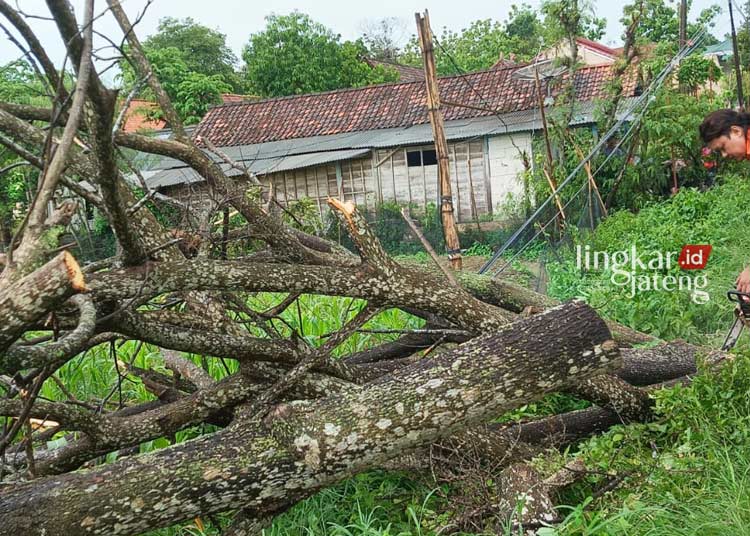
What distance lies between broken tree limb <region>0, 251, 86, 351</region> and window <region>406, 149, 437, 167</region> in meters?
16.2

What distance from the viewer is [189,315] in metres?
3.66

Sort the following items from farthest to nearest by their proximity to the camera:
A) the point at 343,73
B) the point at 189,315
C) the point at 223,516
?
1. the point at 343,73
2. the point at 223,516
3. the point at 189,315

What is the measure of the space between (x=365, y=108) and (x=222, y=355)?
18.3m

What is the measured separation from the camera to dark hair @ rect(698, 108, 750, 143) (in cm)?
432

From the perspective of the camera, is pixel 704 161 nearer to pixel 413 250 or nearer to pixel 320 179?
pixel 413 250

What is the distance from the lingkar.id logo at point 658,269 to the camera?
21.9ft

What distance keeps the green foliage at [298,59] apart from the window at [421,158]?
13185 mm

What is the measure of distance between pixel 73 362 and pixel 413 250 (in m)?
9.13

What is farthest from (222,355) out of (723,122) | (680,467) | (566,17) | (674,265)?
Answer: (566,17)

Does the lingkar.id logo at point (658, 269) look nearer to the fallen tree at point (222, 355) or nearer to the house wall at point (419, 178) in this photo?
the fallen tree at point (222, 355)

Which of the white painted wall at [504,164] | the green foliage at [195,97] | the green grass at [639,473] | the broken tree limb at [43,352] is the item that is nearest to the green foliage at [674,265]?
the green grass at [639,473]

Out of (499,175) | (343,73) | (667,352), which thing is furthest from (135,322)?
(343,73)

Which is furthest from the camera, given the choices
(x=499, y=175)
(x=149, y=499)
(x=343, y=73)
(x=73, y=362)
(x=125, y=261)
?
(x=343, y=73)

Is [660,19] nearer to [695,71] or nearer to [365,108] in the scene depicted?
[365,108]
